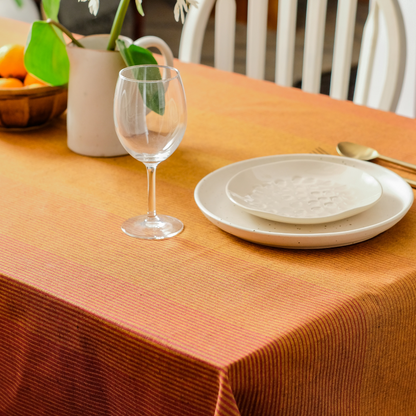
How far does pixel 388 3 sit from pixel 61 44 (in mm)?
830

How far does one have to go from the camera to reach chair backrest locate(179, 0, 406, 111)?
1.38 metres

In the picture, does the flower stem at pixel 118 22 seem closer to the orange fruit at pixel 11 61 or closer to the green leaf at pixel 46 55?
the green leaf at pixel 46 55

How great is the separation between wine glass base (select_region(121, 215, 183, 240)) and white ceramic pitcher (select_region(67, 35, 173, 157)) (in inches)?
8.0

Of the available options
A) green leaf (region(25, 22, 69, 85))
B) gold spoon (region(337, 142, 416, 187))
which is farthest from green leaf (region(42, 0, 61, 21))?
gold spoon (region(337, 142, 416, 187))

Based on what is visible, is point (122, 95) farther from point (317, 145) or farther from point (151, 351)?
point (317, 145)

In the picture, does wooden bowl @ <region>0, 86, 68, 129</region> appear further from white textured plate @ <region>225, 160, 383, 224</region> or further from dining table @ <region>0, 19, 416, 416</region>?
white textured plate @ <region>225, 160, 383, 224</region>

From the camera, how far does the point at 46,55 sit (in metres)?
0.84

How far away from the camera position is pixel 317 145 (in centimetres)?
92

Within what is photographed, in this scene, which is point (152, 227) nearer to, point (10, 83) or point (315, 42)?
point (10, 83)

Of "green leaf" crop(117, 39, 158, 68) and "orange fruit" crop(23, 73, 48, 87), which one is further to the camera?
"orange fruit" crop(23, 73, 48, 87)

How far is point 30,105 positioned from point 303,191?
45cm

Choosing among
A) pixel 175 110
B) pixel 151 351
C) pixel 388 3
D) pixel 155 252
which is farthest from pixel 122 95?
pixel 388 3

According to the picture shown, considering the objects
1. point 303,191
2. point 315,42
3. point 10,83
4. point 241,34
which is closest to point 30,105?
point 10,83

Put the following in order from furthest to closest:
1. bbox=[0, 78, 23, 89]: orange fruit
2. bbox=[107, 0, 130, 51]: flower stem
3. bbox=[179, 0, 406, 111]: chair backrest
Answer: bbox=[179, 0, 406, 111]: chair backrest
bbox=[0, 78, 23, 89]: orange fruit
bbox=[107, 0, 130, 51]: flower stem
